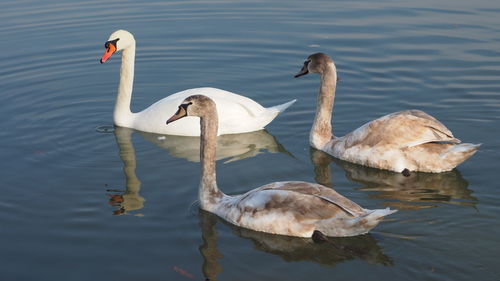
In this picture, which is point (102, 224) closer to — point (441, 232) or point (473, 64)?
point (441, 232)

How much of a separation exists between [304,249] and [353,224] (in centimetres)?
59

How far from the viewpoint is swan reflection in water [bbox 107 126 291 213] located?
36.4ft

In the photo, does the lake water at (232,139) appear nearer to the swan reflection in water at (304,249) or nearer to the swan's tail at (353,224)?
the swan reflection in water at (304,249)

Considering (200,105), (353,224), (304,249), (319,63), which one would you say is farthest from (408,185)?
(200,105)

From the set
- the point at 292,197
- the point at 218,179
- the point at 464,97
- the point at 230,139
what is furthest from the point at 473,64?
the point at 292,197

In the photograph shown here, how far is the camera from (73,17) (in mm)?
20266

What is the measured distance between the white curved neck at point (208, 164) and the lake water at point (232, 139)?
0.25m

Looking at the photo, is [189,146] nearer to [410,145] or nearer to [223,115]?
[223,115]

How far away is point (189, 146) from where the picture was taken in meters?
12.1

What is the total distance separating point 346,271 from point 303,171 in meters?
3.26

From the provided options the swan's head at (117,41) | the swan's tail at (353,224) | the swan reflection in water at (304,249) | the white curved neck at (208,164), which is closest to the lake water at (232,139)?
the swan reflection in water at (304,249)

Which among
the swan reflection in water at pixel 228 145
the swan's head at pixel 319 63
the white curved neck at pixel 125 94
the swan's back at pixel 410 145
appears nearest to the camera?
the swan's back at pixel 410 145

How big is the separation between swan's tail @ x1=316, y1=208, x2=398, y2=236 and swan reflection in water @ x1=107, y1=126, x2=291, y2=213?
296 cm

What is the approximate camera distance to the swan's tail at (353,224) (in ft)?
26.4
